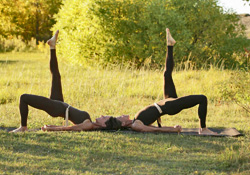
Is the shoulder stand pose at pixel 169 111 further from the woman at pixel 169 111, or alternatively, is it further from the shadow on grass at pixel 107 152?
the shadow on grass at pixel 107 152

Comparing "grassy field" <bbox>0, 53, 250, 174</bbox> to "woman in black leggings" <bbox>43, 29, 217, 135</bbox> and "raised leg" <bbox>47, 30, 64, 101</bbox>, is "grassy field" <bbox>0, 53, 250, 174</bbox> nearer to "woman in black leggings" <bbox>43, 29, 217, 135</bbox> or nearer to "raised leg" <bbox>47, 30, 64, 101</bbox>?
"woman in black leggings" <bbox>43, 29, 217, 135</bbox>

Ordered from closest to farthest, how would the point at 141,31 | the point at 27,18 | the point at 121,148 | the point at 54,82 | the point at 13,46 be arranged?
the point at 121,148, the point at 54,82, the point at 141,31, the point at 13,46, the point at 27,18

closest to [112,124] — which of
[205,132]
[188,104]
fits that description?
[188,104]

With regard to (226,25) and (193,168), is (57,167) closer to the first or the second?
(193,168)

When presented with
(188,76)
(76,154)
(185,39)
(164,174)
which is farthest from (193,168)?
(185,39)

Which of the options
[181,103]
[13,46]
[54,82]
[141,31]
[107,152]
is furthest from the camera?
[13,46]

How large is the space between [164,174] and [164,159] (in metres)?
0.55

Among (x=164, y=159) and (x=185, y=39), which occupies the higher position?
(x=185, y=39)

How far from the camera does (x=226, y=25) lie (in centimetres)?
1661

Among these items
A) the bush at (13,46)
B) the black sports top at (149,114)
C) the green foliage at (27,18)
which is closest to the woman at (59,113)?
the black sports top at (149,114)

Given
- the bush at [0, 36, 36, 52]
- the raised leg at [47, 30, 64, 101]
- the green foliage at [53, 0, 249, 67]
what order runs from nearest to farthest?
1. the raised leg at [47, 30, 64, 101]
2. the green foliage at [53, 0, 249, 67]
3. the bush at [0, 36, 36, 52]

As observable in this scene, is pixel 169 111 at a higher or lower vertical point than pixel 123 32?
lower

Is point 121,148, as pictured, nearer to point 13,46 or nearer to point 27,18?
point 13,46

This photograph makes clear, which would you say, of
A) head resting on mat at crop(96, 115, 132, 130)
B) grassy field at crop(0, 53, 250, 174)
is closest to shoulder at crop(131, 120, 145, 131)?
head resting on mat at crop(96, 115, 132, 130)
